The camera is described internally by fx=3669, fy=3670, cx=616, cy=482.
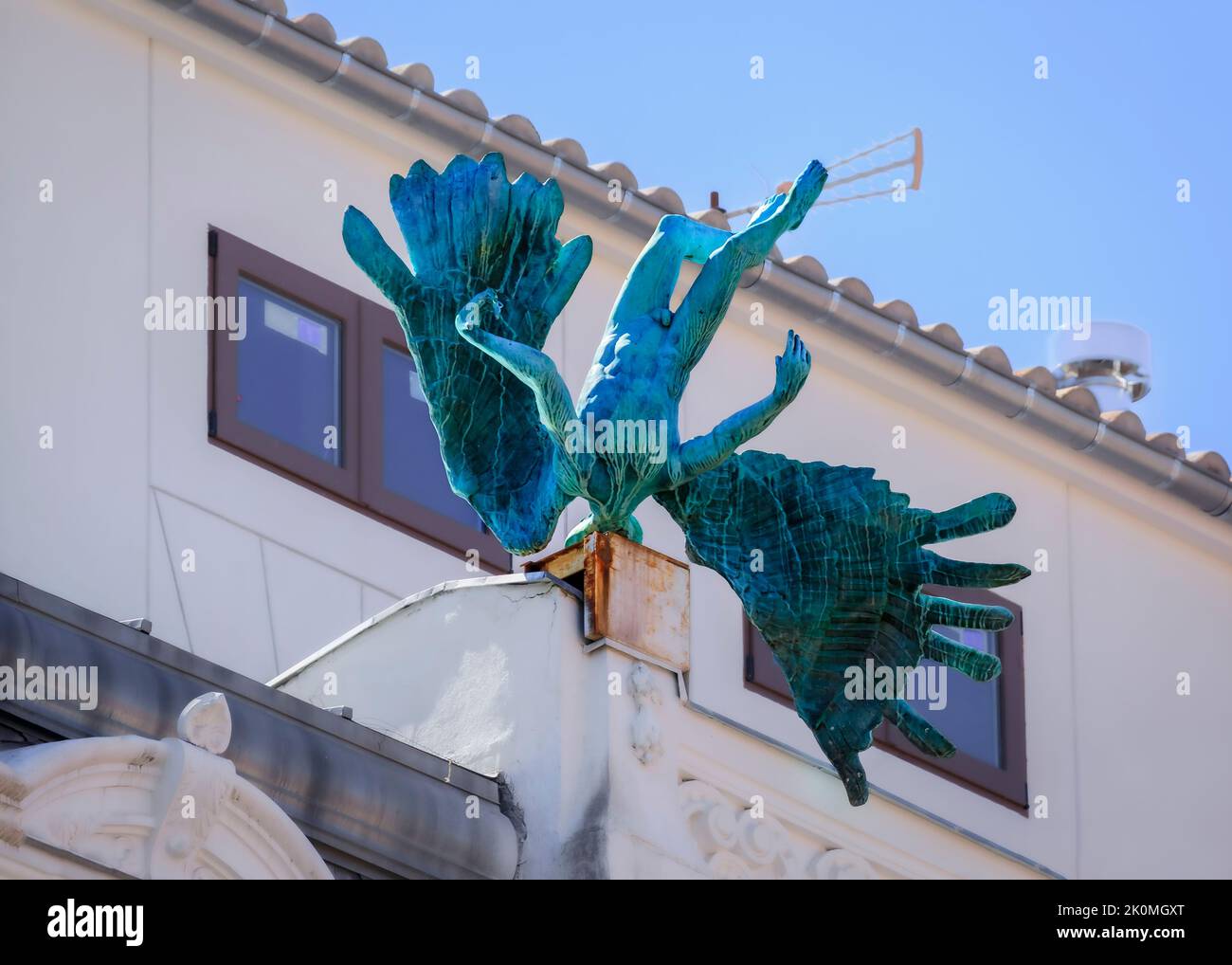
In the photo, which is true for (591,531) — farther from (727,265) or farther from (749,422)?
(727,265)

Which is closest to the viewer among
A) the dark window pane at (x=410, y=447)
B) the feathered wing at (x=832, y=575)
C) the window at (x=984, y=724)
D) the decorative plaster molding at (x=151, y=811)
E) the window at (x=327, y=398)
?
the decorative plaster molding at (x=151, y=811)

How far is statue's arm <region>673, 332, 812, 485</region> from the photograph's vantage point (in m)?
11.4

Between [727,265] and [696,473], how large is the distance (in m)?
0.68

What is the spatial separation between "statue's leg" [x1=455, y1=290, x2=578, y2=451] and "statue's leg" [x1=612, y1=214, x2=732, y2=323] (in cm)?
48

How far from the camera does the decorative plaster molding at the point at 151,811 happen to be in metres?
9.66

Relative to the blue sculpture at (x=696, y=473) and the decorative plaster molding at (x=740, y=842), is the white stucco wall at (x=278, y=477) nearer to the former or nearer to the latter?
the blue sculpture at (x=696, y=473)

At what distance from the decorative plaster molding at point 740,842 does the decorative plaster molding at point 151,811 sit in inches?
61.4

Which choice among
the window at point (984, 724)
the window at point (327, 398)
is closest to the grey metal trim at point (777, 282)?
the window at point (327, 398)

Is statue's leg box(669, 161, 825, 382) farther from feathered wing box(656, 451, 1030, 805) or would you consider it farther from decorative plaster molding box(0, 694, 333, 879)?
decorative plaster molding box(0, 694, 333, 879)

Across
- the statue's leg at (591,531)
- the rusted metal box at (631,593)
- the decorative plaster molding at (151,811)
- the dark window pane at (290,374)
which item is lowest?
the decorative plaster molding at (151,811)

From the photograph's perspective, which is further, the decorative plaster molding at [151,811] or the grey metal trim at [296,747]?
the grey metal trim at [296,747]

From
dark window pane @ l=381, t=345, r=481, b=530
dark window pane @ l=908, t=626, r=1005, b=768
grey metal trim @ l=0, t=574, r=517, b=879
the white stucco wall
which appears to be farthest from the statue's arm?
dark window pane @ l=908, t=626, r=1005, b=768
